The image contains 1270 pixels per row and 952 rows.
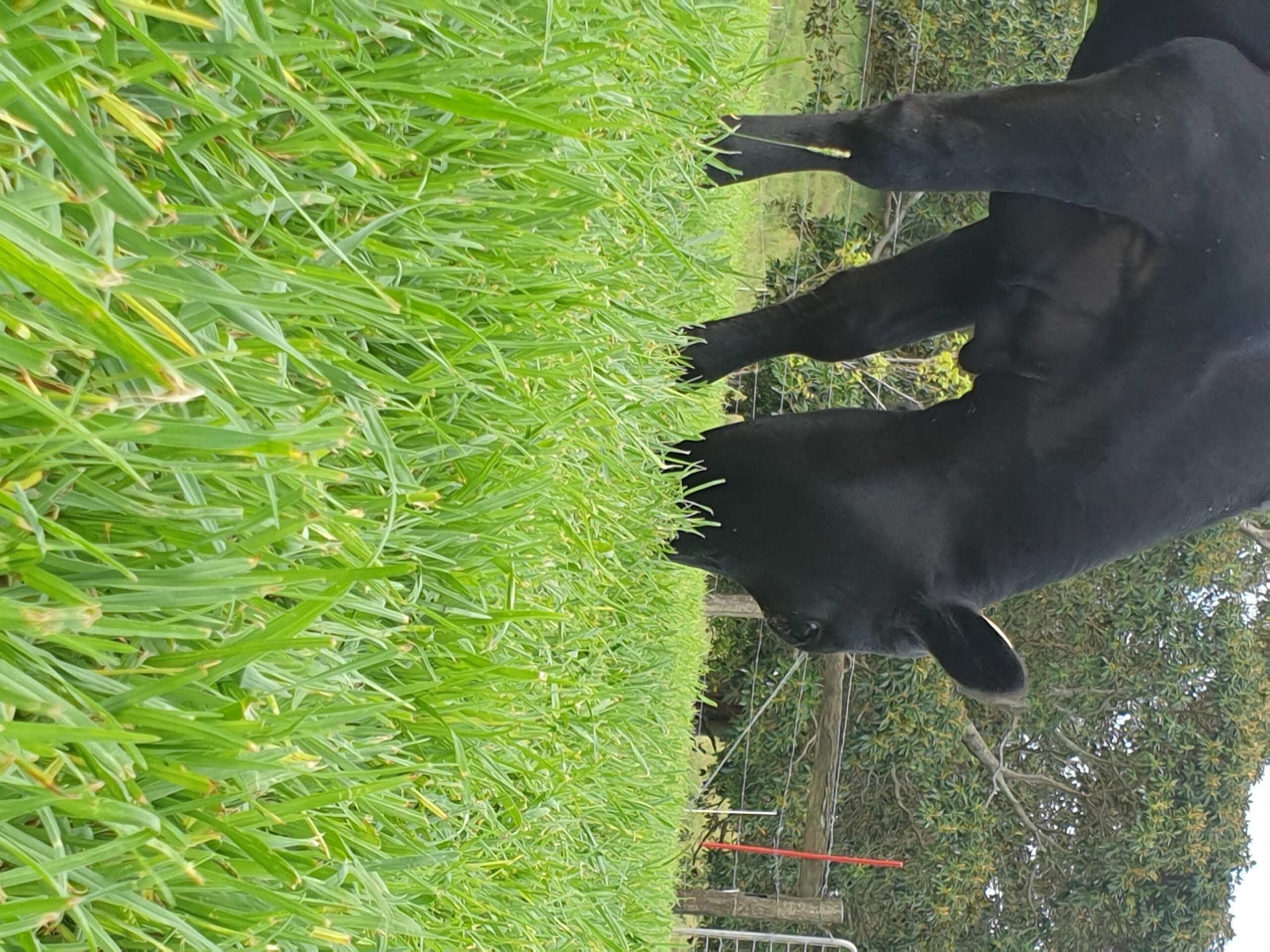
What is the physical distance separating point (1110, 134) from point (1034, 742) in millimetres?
6710

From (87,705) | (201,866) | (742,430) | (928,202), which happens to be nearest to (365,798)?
(201,866)

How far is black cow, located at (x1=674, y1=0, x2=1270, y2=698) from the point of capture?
1.76 m

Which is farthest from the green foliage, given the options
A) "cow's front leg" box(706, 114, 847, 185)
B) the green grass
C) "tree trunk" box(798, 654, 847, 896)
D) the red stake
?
the green grass

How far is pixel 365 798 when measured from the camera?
36.1 inches

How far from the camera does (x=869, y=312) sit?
7.44ft

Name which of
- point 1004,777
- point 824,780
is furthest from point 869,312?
point 1004,777

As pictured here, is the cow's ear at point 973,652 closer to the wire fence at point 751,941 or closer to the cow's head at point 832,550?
the cow's head at point 832,550

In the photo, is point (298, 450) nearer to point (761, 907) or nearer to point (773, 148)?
point (773, 148)

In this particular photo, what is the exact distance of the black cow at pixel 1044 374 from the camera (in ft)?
5.78

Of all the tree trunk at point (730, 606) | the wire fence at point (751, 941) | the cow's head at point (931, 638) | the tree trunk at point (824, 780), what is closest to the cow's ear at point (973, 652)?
the cow's head at point (931, 638)

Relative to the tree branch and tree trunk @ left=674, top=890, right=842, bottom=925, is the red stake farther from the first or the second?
the tree branch

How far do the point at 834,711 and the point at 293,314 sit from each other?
578 cm

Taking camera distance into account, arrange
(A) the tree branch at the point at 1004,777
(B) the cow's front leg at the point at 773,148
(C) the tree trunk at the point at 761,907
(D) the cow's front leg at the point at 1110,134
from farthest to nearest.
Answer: (A) the tree branch at the point at 1004,777 → (C) the tree trunk at the point at 761,907 → (B) the cow's front leg at the point at 773,148 → (D) the cow's front leg at the point at 1110,134

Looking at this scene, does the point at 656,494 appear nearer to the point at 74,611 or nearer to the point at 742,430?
the point at 742,430
